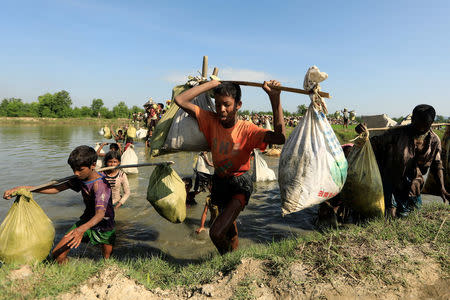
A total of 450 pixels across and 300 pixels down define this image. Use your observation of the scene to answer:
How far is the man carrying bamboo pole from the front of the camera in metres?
2.93

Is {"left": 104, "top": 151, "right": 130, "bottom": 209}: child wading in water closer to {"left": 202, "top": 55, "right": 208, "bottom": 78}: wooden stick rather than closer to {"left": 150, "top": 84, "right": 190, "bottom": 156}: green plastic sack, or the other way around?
{"left": 150, "top": 84, "right": 190, "bottom": 156}: green plastic sack

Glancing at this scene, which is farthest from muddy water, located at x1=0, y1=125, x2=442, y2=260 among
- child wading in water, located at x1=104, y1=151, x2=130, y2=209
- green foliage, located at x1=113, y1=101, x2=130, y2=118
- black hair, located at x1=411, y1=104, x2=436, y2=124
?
green foliage, located at x1=113, y1=101, x2=130, y2=118

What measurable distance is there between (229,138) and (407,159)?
211 cm

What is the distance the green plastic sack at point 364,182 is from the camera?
251 cm

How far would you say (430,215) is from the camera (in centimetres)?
306

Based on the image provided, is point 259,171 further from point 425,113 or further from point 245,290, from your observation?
point 245,290

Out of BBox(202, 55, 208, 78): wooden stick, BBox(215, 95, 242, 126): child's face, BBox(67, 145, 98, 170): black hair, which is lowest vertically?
BBox(67, 145, 98, 170): black hair

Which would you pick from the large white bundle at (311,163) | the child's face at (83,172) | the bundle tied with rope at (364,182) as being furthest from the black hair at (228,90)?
the child's face at (83,172)

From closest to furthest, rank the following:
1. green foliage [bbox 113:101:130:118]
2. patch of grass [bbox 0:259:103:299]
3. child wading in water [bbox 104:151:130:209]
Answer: patch of grass [bbox 0:259:103:299], child wading in water [bbox 104:151:130:209], green foliage [bbox 113:101:130:118]

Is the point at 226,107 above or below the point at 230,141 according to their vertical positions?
above

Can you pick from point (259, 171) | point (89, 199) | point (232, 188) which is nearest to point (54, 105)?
point (259, 171)

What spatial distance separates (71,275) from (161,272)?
2.46 feet

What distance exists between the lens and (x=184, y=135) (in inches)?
97.8

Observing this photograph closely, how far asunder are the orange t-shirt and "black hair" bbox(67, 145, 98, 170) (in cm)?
102
